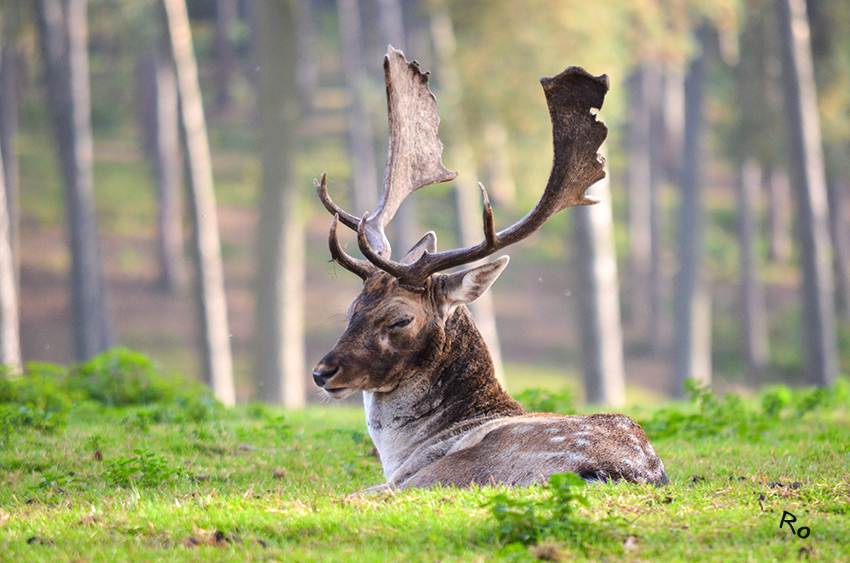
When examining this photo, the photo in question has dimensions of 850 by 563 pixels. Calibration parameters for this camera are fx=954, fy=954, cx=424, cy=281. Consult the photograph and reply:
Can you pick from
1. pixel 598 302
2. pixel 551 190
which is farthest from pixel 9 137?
pixel 551 190

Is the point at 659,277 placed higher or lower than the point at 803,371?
higher

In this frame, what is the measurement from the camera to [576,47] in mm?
17953

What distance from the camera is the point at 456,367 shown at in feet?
20.3

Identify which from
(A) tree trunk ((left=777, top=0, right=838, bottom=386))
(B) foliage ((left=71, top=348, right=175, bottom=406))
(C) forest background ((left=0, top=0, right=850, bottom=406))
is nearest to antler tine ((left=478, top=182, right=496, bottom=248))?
(C) forest background ((left=0, top=0, right=850, bottom=406))

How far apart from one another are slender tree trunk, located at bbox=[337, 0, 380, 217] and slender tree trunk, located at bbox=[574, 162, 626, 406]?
13.4 metres

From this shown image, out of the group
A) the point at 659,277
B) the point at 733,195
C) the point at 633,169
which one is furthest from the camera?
the point at 733,195

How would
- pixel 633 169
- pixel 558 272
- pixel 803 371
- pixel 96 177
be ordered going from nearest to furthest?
pixel 803 371
pixel 633 169
pixel 558 272
pixel 96 177

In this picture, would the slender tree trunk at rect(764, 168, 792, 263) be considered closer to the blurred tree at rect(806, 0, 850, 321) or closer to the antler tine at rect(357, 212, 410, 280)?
the blurred tree at rect(806, 0, 850, 321)

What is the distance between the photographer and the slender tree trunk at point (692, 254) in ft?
82.0

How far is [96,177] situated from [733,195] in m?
27.3

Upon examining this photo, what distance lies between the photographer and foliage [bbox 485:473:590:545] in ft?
13.6

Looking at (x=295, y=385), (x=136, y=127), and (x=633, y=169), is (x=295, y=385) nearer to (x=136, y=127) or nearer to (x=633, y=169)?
(x=633, y=169)

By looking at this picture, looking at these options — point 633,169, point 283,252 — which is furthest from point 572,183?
point 633,169

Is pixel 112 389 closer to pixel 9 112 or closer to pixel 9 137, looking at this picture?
pixel 9 137
